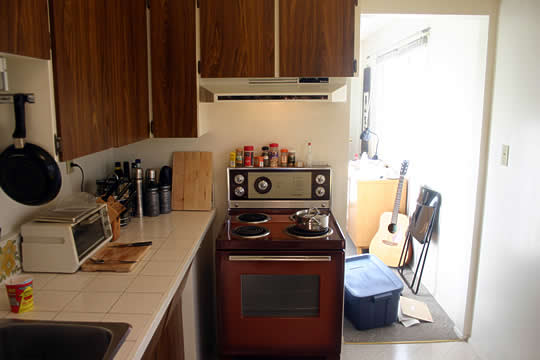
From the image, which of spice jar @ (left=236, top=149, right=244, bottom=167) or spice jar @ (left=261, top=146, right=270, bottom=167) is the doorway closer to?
spice jar @ (left=261, top=146, right=270, bottom=167)

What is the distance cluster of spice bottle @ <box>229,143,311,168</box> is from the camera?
2678 millimetres

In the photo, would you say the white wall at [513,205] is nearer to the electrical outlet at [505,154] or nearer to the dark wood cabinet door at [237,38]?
the electrical outlet at [505,154]

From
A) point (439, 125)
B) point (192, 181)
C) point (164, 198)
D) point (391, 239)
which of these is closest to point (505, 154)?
point (439, 125)

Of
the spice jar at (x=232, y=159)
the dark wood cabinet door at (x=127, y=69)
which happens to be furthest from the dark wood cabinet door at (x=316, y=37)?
the dark wood cabinet door at (x=127, y=69)

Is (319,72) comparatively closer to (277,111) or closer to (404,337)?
(277,111)

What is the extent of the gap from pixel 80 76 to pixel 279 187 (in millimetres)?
1449

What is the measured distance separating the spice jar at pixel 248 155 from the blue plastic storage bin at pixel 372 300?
3.71ft

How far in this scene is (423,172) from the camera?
368cm

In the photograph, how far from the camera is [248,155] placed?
2676mm

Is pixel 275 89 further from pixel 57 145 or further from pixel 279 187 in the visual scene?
pixel 57 145

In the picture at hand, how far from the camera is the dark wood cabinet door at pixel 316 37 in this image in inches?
91.0

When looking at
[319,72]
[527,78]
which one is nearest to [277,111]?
[319,72]

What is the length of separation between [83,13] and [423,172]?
117 inches

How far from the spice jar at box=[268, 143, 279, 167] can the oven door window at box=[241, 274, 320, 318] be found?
75 cm
